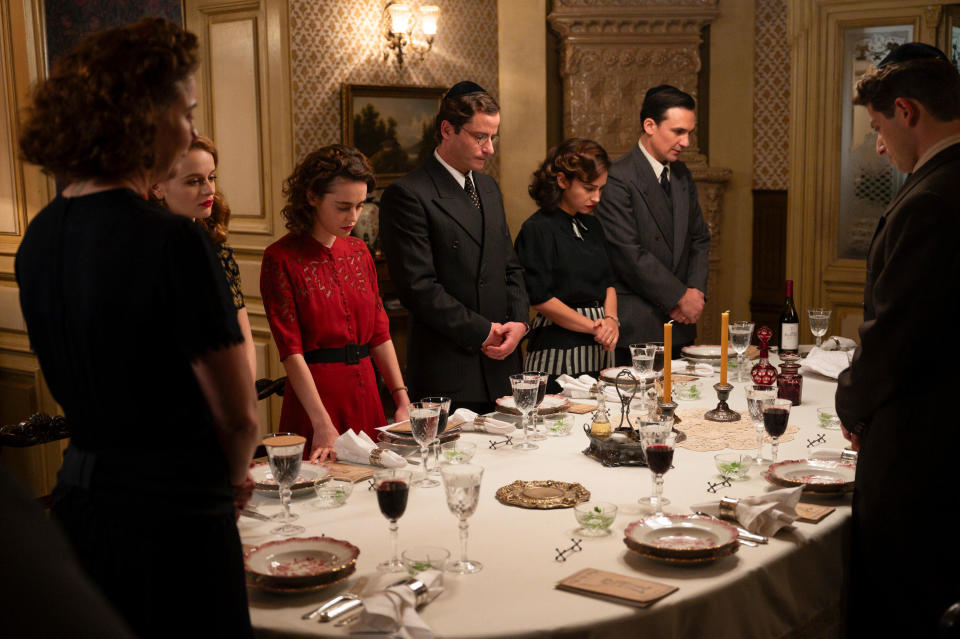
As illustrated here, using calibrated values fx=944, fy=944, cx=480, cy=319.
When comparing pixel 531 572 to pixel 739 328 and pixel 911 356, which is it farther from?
pixel 739 328

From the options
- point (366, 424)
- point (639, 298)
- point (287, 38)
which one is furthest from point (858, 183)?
point (366, 424)

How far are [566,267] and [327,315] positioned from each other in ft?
4.13

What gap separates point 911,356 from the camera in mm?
1991

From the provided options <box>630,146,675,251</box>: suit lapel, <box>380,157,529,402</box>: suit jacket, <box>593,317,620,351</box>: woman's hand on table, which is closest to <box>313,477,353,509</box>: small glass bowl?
<box>380,157,529,402</box>: suit jacket

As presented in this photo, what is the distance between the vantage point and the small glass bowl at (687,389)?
307cm

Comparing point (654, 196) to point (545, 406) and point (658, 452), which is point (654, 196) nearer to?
point (545, 406)

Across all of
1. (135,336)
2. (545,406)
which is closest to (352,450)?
(545,406)

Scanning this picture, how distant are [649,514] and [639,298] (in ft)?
7.52

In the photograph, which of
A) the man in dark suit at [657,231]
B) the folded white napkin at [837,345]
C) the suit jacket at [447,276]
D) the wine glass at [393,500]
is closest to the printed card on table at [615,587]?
the wine glass at [393,500]

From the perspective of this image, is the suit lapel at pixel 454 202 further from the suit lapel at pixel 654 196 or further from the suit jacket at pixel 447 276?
the suit lapel at pixel 654 196

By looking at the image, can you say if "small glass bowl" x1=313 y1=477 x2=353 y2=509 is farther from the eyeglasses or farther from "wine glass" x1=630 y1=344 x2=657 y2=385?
the eyeglasses

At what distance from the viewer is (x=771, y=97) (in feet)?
21.5

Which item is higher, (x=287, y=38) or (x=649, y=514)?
(x=287, y=38)

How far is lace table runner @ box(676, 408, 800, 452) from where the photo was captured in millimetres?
2506
